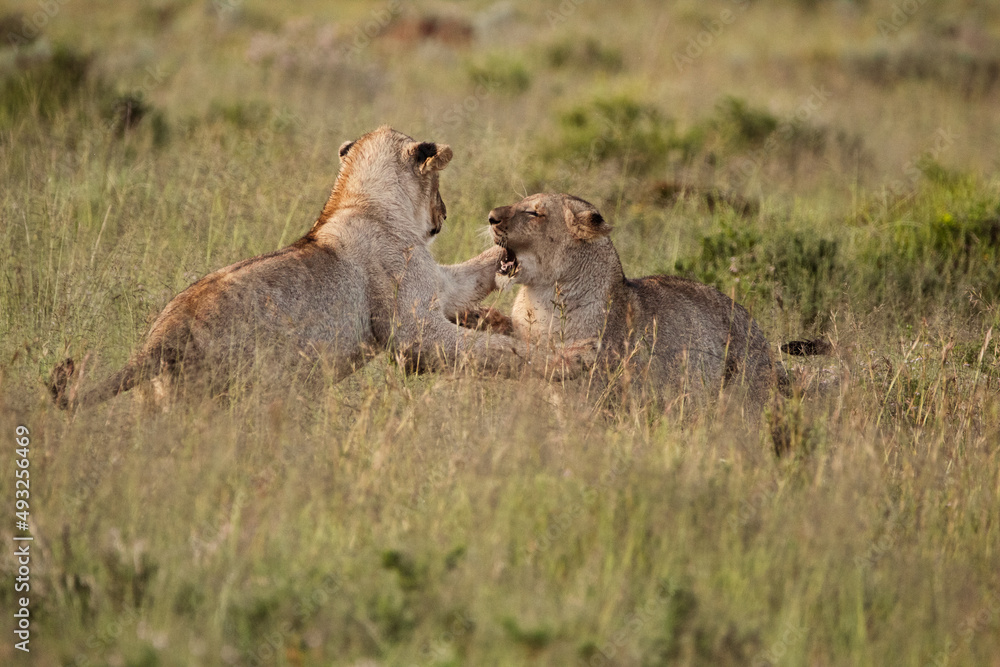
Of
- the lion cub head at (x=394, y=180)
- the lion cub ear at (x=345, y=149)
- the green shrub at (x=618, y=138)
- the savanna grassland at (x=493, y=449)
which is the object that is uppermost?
the green shrub at (x=618, y=138)

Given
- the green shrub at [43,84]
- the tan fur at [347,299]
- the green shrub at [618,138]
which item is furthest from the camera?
the green shrub at [618,138]

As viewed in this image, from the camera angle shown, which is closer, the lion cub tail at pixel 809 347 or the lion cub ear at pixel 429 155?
the lion cub tail at pixel 809 347

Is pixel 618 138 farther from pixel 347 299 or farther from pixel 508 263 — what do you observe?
pixel 347 299

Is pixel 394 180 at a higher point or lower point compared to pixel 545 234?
higher

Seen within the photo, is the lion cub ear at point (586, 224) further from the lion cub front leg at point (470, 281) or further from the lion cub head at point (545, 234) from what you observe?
the lion cub front leg at point (470, 281)

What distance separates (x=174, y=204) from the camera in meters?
7.90

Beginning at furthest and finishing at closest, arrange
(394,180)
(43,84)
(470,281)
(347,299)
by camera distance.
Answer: (43,84), (470,281), (394,180), (347,299)

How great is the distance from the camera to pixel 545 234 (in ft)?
19.3

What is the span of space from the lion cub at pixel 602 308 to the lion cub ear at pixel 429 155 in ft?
1.88

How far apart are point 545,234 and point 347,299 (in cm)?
113

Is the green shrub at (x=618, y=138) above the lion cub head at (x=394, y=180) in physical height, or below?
above

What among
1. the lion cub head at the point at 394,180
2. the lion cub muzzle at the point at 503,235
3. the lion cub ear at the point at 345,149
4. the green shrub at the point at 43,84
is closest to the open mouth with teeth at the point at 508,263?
the lion cub muzzle at the point at 503,235

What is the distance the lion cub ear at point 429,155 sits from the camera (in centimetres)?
617

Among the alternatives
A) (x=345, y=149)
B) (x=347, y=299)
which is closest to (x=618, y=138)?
(x=345, y=149)
